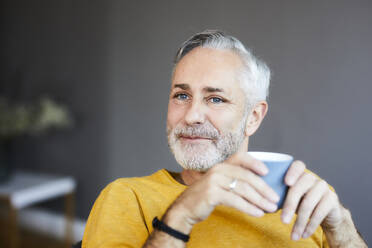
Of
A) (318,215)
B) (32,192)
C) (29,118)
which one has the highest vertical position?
(318,215)

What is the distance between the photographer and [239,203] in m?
0.66

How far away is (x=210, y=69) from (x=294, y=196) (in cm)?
54

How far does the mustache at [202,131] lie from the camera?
3.34 ft

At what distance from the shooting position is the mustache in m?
1.02

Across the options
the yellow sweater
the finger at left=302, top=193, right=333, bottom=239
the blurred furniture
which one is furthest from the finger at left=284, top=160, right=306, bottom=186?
the blurred furniture

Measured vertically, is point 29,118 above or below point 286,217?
below

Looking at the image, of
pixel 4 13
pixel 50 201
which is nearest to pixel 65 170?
pixel 50 201

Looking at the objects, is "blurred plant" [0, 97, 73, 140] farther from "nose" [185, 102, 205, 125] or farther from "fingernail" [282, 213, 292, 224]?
"fingernail" [282, 213, 292, 224]

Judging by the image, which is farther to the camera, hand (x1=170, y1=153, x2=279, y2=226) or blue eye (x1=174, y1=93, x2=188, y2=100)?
blue eye (x1=174, y1=93, x2=188, y2=100)

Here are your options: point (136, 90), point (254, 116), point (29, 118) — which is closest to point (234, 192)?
point (254, 116)

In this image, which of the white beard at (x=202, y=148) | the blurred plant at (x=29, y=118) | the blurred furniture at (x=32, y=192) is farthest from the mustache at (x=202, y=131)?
the blurred plant at (x=29, y=118)

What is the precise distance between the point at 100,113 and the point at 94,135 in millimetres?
201

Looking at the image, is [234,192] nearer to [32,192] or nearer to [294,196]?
[294,196]

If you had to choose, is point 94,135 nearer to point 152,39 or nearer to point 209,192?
point 152,39
